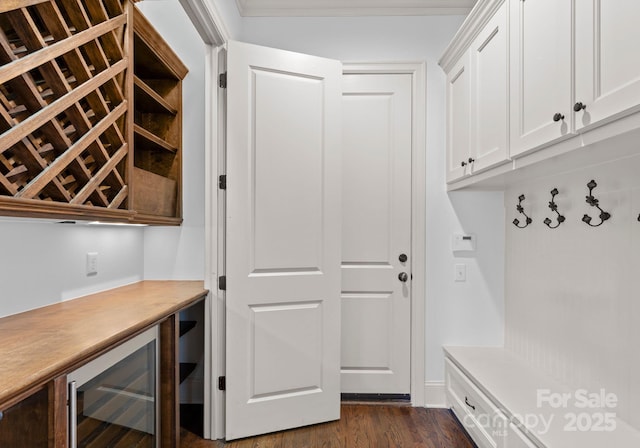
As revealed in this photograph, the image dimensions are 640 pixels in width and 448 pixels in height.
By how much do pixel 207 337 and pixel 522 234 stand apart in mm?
1965

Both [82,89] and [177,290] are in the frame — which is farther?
[177,290]

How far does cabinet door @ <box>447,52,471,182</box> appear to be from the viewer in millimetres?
2404

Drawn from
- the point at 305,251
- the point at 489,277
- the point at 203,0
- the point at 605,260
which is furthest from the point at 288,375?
the point at 203,0

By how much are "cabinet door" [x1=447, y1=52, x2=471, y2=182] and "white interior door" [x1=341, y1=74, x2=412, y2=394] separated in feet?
0.89

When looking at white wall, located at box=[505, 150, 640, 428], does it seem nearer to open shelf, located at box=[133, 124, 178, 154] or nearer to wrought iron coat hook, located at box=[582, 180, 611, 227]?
wrought iron coat hook, located at box=[582, 180, 611, 227]

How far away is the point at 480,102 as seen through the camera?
2.21 meters

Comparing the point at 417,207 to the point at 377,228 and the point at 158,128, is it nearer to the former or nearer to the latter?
the point at 377,228

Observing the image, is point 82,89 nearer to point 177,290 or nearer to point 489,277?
point 177,290

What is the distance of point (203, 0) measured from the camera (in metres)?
1.97

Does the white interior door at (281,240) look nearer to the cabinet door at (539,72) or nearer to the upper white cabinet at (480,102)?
the upper white cabinet at (480,102)

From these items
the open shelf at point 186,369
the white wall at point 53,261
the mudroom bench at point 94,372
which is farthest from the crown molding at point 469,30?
the open shelf at point 186,369

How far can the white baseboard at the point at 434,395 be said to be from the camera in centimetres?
278

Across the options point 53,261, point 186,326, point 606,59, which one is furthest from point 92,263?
point 606,59

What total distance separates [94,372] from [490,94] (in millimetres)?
2070
